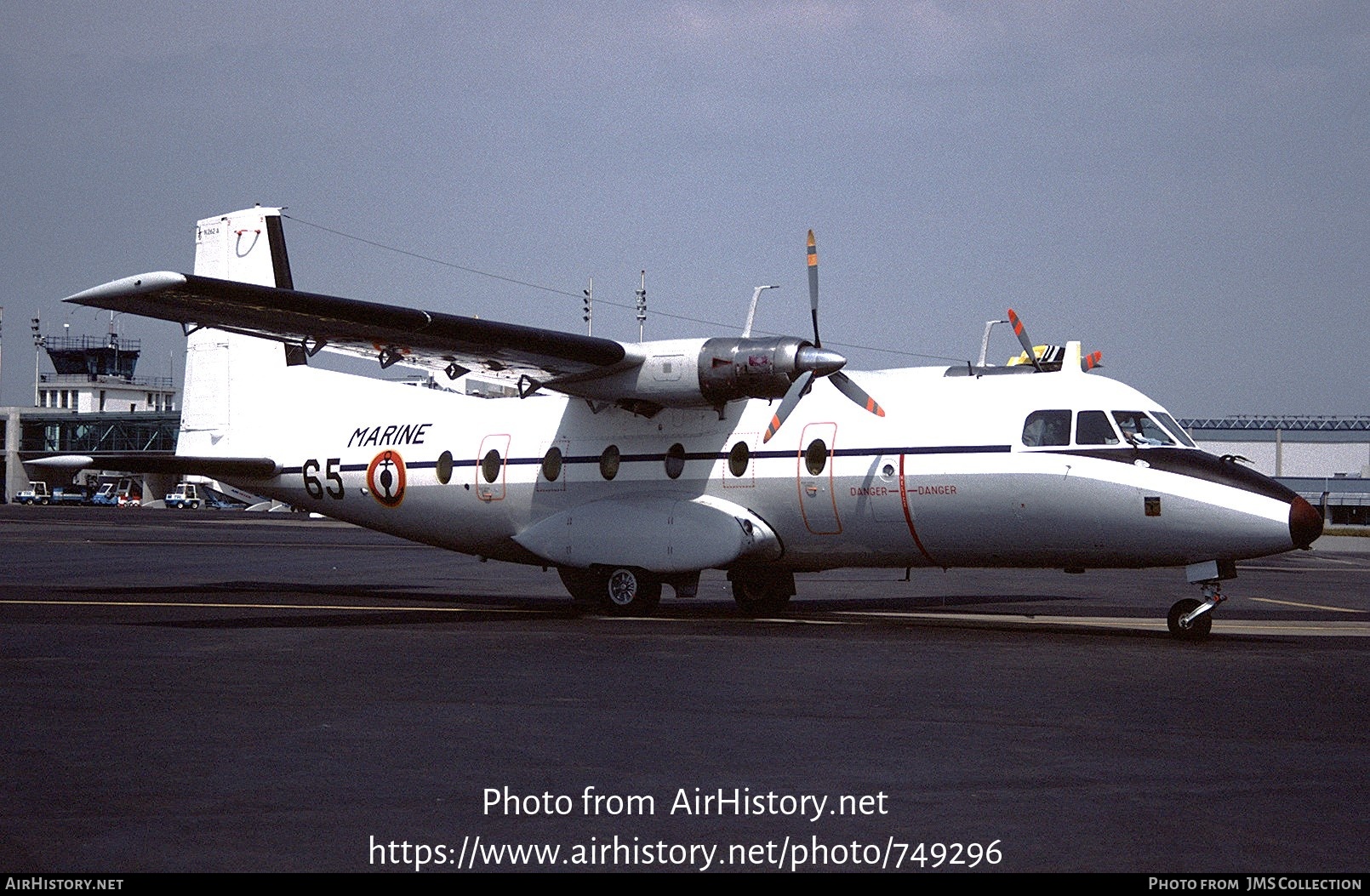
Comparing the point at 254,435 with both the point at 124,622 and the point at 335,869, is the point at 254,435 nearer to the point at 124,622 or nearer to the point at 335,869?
the point at 124,622

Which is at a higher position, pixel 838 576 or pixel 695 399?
pixel 695 399

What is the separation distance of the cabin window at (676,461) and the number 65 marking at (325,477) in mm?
6451

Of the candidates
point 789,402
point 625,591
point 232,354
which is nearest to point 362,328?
point 625,591

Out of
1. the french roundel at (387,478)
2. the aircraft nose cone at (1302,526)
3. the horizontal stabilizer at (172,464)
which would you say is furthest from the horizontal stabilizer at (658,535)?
the aircraft nose cone at (1302,526)

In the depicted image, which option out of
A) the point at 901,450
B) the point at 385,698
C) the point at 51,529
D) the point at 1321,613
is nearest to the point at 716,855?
the point at 385,698

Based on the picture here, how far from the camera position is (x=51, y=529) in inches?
2088

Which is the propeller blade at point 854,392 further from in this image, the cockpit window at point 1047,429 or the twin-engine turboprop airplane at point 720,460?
the cockpit window at point 1047,429

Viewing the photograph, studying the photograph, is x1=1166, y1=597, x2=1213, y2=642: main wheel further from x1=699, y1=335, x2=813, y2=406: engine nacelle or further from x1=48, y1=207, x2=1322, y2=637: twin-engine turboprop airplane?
x1=699, y1=335, x2=813, y2=406: engine nacelle

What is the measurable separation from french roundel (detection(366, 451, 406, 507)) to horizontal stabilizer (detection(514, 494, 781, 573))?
3.23 meters

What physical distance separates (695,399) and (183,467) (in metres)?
9.50

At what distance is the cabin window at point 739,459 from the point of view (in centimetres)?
1877

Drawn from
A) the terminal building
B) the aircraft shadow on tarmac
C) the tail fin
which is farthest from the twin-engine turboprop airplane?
the terminal building

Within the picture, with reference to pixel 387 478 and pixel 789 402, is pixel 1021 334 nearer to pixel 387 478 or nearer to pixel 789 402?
pixel 789 402

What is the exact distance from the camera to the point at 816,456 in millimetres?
18172
